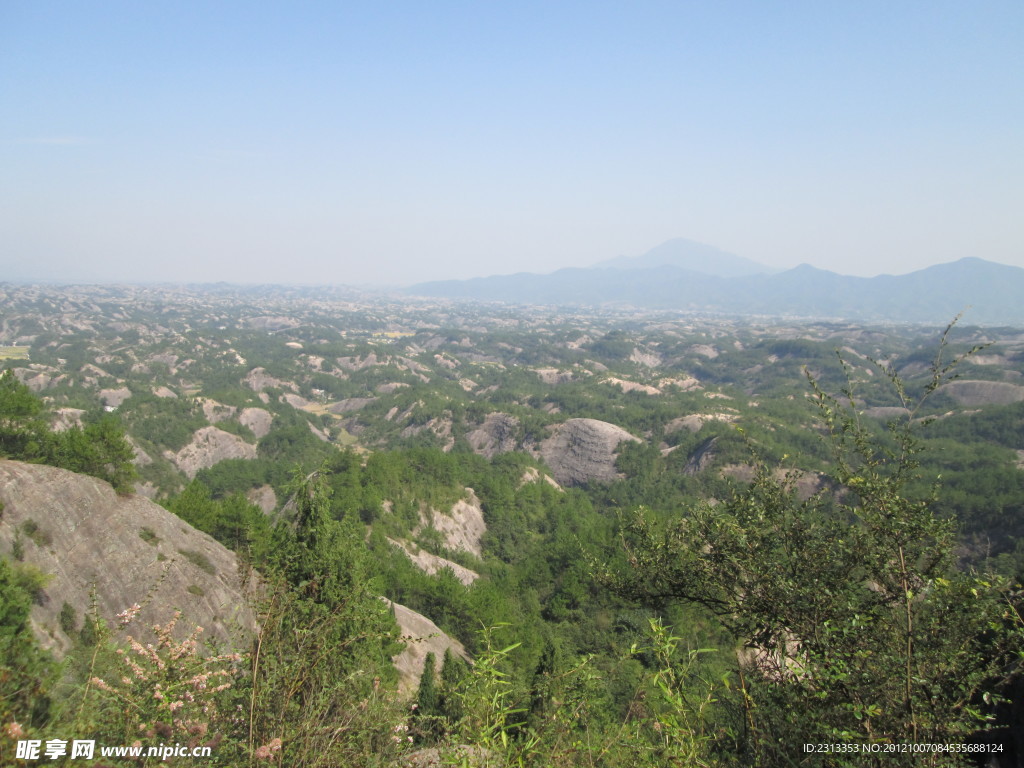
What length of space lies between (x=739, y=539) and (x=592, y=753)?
2597 mm

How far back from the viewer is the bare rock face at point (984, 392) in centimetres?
8688

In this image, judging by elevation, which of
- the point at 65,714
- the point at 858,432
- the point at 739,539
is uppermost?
the point at 858,432

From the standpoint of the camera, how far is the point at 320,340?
616 ft

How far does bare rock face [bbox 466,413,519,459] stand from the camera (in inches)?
3081

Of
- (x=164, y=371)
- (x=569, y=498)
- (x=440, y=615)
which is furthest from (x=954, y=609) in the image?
(x=164, y=371)

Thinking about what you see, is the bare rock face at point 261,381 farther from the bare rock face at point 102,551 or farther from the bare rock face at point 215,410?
the bare rock face at point 102,551

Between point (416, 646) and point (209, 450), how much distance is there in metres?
58.4

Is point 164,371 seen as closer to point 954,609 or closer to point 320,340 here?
point 320,340

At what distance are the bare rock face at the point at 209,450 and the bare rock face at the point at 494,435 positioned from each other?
3294 centimetres

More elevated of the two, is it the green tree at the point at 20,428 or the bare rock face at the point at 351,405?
the green tree at the point at 20,428

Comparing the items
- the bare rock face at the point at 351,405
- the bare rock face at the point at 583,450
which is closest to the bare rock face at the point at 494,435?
the bare rock face at the point at 583,450

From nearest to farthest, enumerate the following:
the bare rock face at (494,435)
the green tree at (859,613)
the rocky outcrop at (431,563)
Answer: the green tree at (859,613)
the rocky outcrop at (431,563)
the bare rock face at (494,435)

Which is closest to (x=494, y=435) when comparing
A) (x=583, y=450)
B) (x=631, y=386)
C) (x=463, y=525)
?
(x=583, y=450)

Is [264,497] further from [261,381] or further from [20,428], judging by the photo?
[261,381]
